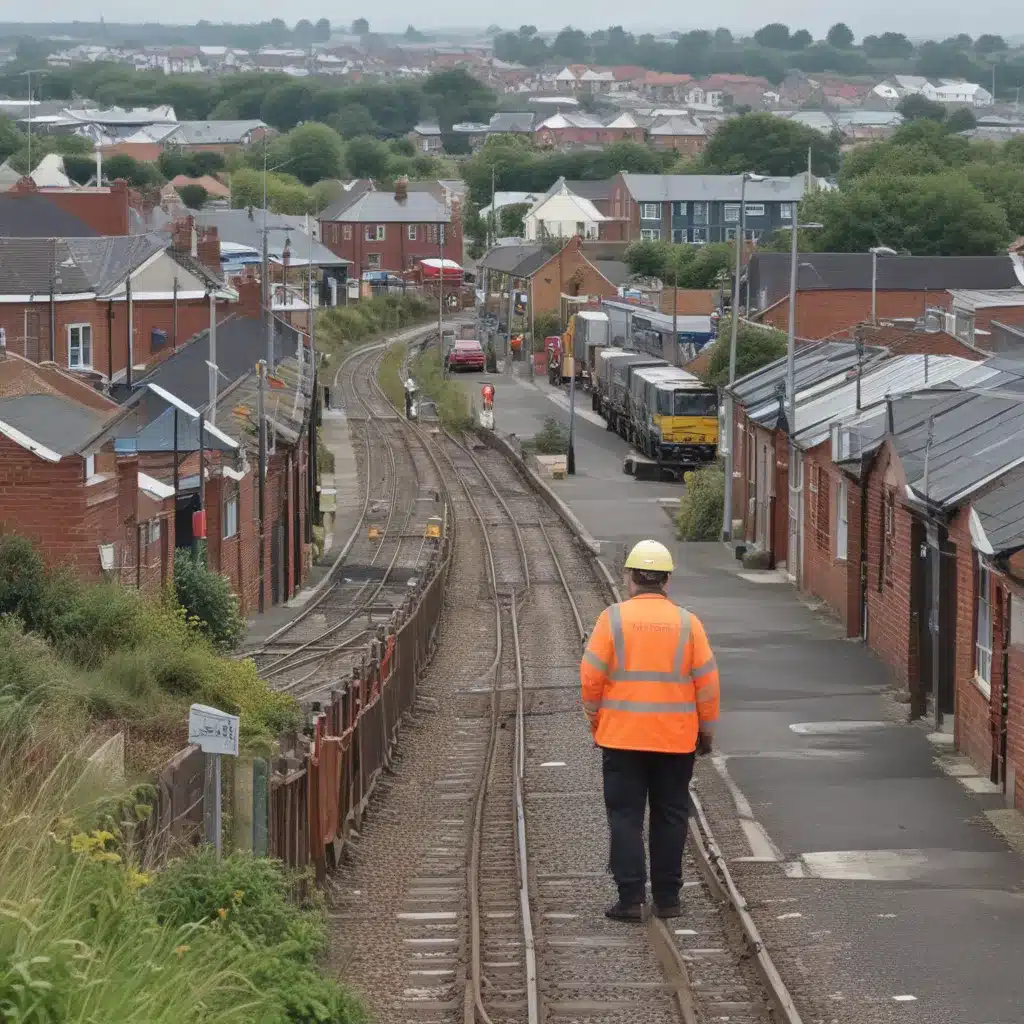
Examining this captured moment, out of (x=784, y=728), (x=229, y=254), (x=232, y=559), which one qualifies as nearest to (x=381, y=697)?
(x=784, y=728)

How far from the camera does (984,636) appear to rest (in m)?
17.8

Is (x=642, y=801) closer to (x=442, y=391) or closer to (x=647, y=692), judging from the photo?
(x=647, y=692)

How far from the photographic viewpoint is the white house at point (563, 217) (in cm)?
14288

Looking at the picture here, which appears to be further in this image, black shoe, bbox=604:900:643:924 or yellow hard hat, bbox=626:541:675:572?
black shoe, bbox=604:900:643:924

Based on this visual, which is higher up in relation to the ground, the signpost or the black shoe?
the signpost

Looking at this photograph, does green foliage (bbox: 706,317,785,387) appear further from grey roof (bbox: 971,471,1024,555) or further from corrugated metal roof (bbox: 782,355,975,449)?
grey roof (bbox: 971,471,1024,555)

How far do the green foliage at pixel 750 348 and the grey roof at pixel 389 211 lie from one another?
79092 millimetres

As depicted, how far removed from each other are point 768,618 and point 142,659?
14.1 metres

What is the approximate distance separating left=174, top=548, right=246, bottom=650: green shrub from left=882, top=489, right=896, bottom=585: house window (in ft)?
29.1

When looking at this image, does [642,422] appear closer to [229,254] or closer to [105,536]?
[229,254]

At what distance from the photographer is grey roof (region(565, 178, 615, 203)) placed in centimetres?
15188

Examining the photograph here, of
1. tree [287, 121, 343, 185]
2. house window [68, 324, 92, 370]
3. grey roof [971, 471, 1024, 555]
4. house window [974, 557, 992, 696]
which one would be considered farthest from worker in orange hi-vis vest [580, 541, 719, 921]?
tree [287, 121, 343, 185]

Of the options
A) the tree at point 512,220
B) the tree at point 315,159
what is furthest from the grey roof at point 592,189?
the tree at point 315,159

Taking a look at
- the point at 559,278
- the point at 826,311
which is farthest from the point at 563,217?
the point at 826,311
